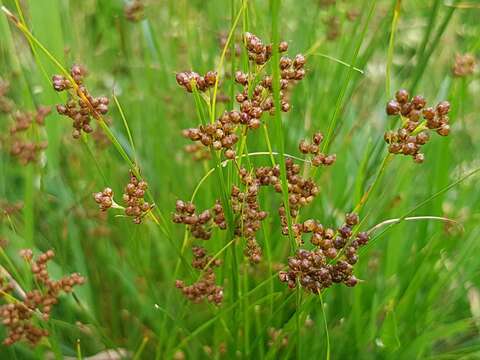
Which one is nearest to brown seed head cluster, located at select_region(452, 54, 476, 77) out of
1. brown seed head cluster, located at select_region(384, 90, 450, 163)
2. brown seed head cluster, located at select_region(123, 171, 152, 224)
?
brown seed head cluster, located at select_region(384, 90, 450, 163)

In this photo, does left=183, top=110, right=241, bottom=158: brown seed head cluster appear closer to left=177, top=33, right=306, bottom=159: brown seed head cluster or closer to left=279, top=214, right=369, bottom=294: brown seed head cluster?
left=177, top=33, right=306, bottom=159: brown seed head cluster

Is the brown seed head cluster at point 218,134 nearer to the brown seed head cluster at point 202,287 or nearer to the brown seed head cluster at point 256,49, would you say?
the brown seed head cluster at point 256,49

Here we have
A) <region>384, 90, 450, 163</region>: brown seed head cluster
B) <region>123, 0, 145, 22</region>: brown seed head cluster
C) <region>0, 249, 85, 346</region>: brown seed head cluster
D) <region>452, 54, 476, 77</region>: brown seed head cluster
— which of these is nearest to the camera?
<region>384, 90, 450, 163</region>: brown seed head cluster

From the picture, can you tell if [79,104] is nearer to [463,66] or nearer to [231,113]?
[231,113]

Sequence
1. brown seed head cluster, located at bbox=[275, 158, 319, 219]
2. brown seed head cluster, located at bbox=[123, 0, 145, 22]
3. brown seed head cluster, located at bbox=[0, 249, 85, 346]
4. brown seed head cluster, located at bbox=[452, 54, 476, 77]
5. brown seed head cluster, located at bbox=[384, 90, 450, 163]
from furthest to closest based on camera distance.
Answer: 1. brown seed head cluster, located at bbox=[123, 0, 145, 22]
2. brown seed head cluster, located at bbox=[452, 54, 476, 77]
3. brown seed head cluster, located at bbox=[0, 249, 85, 346]
4. brown seed head cluster, located at bbox=[275, 158, 319, 219]
5. brown seed head cluster, located at bbox=[384, 90, 450, 163]

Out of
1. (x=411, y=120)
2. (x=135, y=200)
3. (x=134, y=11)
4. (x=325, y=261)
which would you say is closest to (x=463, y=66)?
(x=411, y=120)

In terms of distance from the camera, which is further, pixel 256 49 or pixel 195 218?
pixel 195 218

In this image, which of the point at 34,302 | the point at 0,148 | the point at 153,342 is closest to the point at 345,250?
the point at 34,302
